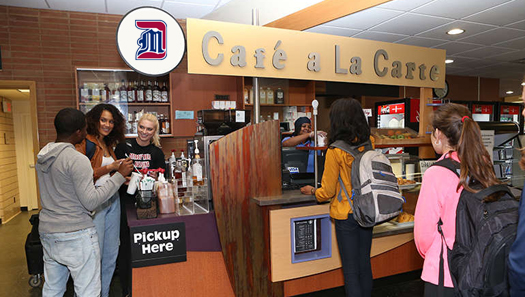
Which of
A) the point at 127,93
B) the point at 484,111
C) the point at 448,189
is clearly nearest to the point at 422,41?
the point at 484,111

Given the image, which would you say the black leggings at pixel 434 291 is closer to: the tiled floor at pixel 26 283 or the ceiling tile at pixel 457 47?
the tiled floor at pixel 26 283

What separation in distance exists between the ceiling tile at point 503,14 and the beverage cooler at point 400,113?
5.06 feet

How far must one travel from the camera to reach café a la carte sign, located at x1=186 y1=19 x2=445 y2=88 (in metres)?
2.67

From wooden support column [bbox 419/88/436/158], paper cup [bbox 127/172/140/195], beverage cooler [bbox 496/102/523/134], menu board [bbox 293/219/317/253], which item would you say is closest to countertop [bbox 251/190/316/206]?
menu board [bbox 293/219/317/253]

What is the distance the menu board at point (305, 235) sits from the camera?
256 cm

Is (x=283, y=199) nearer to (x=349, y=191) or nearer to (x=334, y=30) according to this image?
(x=349, y=191)

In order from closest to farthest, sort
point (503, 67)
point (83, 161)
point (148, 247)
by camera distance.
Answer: point (83, 161)
point (148, 247)
point (503, 67)

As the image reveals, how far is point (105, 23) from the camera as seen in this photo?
4.84m

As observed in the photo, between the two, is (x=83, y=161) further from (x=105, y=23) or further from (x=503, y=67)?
(x=503, y=67)

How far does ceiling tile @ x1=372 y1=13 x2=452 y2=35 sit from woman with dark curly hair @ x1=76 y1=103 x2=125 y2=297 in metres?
3.72

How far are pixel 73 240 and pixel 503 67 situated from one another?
356 inches

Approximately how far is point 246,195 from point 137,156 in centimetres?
103

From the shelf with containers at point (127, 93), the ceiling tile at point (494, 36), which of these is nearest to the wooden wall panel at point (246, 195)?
the shelf with containers at point (127, 93)

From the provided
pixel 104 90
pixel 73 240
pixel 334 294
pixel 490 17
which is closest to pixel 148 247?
pixel 73 240
